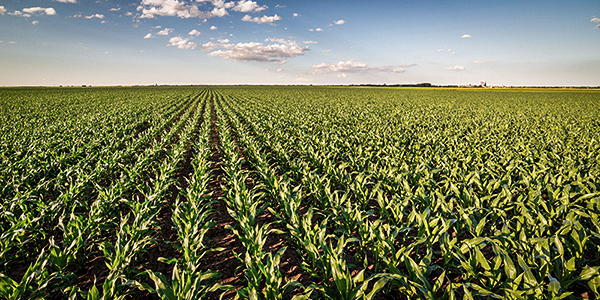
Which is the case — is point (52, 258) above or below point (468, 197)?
below

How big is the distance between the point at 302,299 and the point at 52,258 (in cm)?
334

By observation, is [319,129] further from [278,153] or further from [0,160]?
[0,160]

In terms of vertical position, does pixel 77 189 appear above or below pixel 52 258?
above

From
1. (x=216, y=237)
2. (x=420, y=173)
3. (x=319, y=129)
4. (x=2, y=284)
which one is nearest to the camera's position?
(x=2, y=284)

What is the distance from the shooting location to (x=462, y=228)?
4266mm

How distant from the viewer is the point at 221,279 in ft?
12.0

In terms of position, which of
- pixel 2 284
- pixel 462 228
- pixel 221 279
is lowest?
pixel 221 279

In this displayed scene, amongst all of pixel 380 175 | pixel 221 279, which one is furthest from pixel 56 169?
pixel 380 175

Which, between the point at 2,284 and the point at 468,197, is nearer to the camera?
the point at 2,284

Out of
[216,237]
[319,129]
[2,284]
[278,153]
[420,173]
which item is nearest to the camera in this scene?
[2,284]

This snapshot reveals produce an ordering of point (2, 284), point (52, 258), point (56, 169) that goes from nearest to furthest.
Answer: point (2, 284) → point (52, 258) → point (56, 169)

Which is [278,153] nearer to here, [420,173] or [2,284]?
[420,173]

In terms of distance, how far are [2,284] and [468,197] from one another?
6.67 meters

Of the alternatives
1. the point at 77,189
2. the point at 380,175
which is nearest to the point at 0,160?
the point at 77,189
